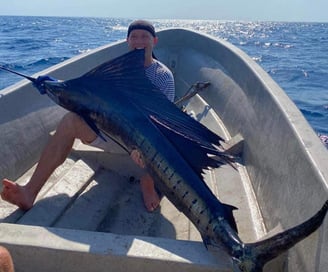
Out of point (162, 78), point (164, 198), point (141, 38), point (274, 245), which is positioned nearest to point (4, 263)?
point (274, 245)

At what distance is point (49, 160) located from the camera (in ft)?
9.87

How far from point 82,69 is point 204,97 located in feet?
4.91

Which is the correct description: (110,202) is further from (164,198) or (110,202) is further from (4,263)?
(4,263)

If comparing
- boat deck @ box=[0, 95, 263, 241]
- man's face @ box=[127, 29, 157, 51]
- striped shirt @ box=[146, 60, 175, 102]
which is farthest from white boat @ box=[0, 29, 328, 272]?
man's face @ box=[127, 29, 157, 51]

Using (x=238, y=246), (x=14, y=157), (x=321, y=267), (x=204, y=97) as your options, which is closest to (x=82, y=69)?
(x=204, y=97)

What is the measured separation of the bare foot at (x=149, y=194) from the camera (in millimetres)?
3217

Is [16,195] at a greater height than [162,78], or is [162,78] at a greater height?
[162,78]

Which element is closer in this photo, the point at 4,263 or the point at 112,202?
the point at 4,263

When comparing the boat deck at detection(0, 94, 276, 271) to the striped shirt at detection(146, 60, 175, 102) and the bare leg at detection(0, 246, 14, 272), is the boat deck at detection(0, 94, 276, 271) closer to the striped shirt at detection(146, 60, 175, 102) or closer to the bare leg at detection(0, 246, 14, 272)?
the striped shirt at detection(146, 60, 175, 102)

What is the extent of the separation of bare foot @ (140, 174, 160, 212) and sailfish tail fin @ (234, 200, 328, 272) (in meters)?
1.36

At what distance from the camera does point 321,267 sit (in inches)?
68.4

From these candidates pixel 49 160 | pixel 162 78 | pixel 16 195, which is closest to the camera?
pixel 16 195

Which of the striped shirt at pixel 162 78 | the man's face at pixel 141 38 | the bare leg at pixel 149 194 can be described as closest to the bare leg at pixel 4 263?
the bare leg at pixel 149 194

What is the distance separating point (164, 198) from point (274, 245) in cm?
162
